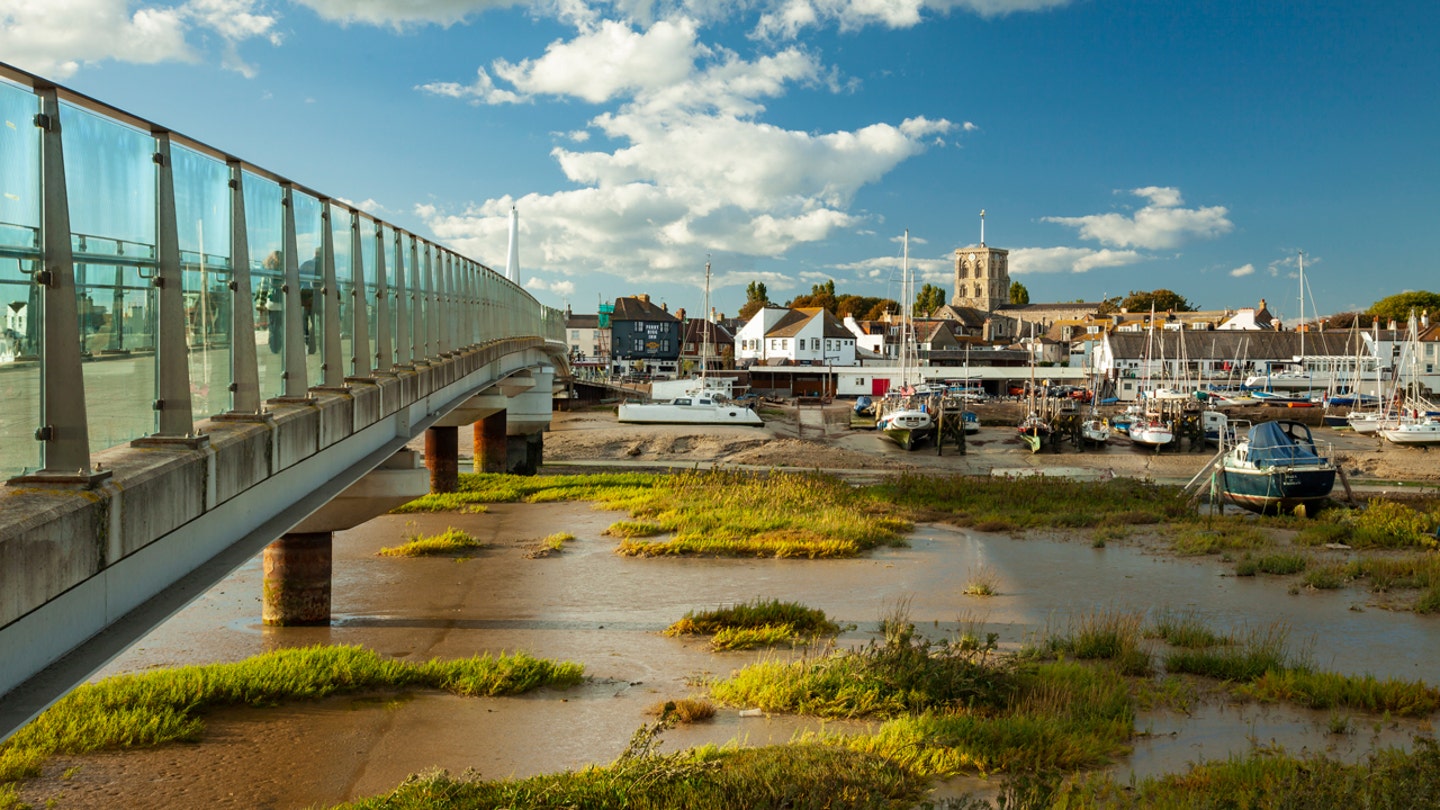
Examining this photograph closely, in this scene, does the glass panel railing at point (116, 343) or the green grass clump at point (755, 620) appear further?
the green grass clump at point (755, 620)

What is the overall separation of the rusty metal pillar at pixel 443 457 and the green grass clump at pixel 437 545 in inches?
381

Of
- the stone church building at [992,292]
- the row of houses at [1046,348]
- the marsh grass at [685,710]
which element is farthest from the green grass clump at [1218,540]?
the stone church building at [992,292]

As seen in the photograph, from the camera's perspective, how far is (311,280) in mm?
10703

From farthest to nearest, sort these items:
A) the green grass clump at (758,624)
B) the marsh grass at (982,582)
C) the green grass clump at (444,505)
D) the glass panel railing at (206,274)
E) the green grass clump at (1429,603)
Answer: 1. the green grass clump at (444,505)
2. the marsh grass at (982,582)
3. the green grass clump at (1429,603)
4. the green grass clump at (758,624)
5. the glass panel railing at (206,274)

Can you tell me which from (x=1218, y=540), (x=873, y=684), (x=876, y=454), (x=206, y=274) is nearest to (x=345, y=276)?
(x=206, y=274)

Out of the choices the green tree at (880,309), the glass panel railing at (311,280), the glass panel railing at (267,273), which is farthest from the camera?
the green tree at (880,309)

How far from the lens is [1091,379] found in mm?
102062

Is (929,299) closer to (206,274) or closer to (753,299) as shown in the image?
(753,299)

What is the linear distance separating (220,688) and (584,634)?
552 centimetres

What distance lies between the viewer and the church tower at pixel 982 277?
187 metres

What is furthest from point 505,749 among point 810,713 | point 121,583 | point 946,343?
point 946,343

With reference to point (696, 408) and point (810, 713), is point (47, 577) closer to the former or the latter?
point (810, 713)

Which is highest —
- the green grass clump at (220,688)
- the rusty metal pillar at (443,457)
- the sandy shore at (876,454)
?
the rusty metal pillar at (443,457)

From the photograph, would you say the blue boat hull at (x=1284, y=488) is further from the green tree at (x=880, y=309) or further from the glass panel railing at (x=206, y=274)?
the green tree at (x=880, y=309)
